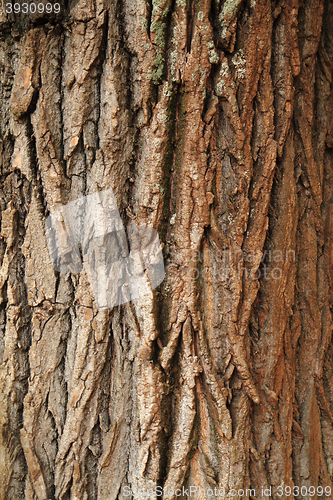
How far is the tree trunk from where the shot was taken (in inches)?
44.7

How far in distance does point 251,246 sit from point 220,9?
788mm

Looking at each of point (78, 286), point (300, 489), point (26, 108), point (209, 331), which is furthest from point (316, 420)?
point (26, 108)

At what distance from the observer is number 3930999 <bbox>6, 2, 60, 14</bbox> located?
1146mm

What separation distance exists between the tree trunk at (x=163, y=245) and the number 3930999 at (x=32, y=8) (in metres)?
0.03

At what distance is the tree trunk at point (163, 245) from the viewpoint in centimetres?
113

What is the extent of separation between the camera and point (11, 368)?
1.24m

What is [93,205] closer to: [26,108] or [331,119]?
[26,108]

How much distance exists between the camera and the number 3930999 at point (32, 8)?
1146 mm

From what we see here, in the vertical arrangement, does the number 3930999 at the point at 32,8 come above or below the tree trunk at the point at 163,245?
above

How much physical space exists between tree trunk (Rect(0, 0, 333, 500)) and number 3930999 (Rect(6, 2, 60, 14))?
0.09 feet

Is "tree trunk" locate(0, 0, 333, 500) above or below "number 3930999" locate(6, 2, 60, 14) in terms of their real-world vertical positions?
below

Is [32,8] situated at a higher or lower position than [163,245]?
higher

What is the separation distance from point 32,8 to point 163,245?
920mm

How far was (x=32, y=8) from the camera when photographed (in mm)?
1165
